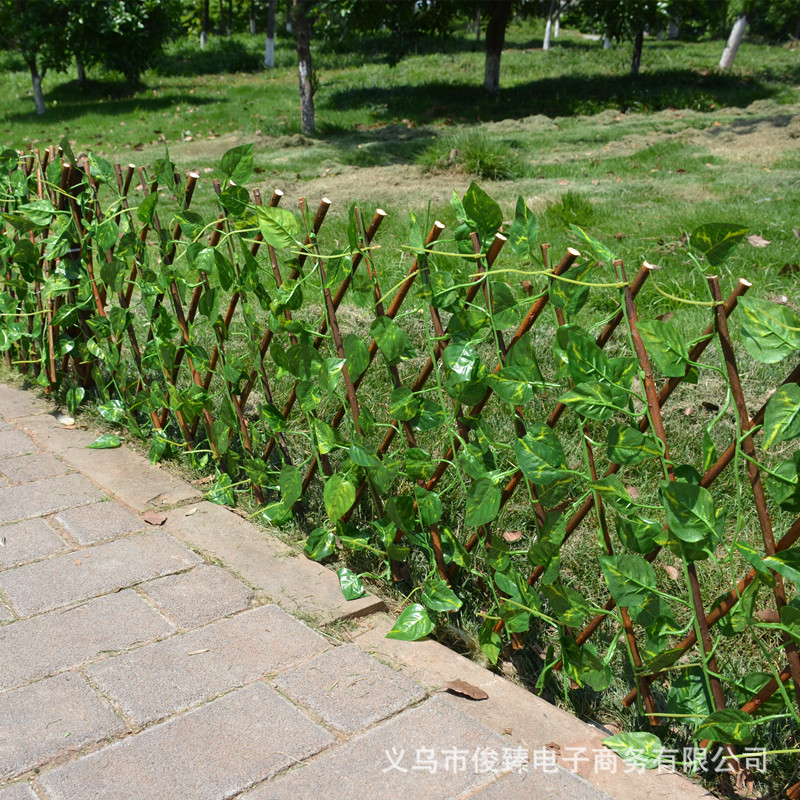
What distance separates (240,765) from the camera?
1.77 m

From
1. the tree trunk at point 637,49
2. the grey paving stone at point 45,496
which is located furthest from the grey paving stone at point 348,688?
the tree trunk at point 637,49

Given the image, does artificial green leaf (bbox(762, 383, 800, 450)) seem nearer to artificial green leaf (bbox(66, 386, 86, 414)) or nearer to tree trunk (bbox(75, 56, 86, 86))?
artificial green leaf (bbox(66, 386, 86, 414))

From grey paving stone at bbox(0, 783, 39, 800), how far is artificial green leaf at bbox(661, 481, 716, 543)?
147 centimetres

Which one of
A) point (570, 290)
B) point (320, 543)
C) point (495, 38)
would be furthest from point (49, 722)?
point (495, 38)

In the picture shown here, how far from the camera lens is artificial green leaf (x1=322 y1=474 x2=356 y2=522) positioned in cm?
246

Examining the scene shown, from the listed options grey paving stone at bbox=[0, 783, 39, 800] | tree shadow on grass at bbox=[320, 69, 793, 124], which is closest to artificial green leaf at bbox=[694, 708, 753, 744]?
grey paving stone at bbox=[0, 783, 39, 800]

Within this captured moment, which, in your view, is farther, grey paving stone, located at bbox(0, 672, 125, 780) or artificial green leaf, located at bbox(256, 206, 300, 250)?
artificial green leaf, located at bbox(256, 206, 300, 250)

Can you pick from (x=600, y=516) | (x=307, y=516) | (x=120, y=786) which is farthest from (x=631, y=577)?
(x=307, y=516)

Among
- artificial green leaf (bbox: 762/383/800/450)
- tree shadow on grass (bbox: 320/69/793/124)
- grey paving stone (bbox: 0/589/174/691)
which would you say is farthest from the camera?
tree shadow on grass (bbox: 320/69/793/124)

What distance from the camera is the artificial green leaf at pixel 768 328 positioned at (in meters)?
1.56

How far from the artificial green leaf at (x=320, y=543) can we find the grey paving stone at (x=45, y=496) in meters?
1.00

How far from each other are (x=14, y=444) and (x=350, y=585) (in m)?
2.00

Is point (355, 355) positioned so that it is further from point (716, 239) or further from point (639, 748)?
point (639, 748)

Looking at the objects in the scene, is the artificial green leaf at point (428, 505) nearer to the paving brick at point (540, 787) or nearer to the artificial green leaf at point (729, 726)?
the paving brick at point (540, 787)
